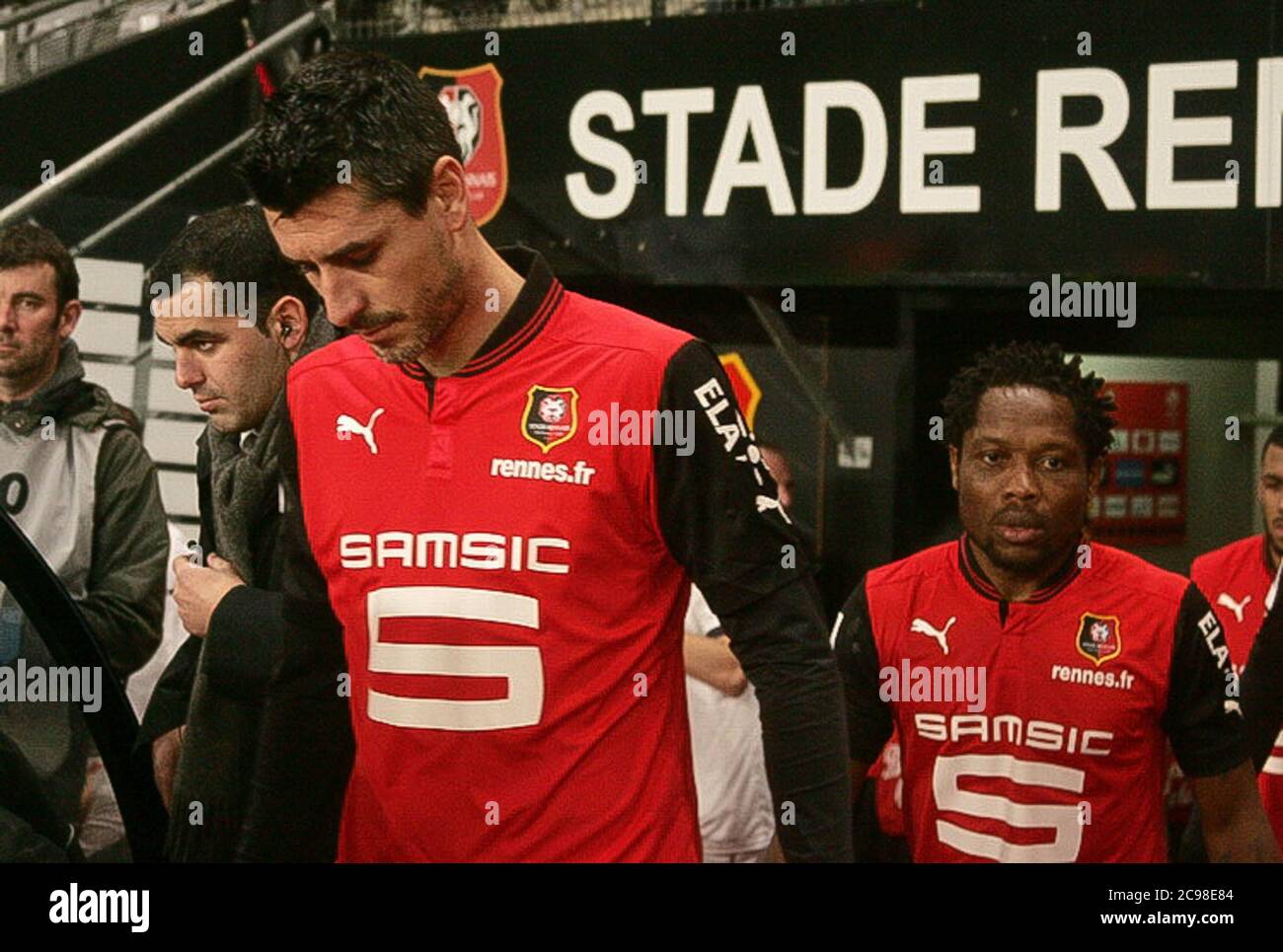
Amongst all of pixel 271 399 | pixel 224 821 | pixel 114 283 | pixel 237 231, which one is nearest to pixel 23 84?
pixel 114 283

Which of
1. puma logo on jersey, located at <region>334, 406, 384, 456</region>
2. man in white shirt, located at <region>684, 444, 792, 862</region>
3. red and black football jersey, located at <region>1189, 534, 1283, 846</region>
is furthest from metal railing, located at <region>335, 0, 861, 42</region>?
red and black football jersey, located at <region>1189, 534, 1283, 846</region>

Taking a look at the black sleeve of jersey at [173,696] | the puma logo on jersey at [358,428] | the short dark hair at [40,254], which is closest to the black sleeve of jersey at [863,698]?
the puma logo on jersey at [358,428]

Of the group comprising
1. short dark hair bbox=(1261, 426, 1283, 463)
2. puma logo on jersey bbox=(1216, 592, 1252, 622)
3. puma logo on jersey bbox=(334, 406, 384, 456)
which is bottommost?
puma logo on jersey bbox=(1216, 592, 1252, 622)

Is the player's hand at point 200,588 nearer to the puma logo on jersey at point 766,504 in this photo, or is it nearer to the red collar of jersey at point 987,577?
the puma logo on jersey at point 766,504

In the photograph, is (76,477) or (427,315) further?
(76,477)

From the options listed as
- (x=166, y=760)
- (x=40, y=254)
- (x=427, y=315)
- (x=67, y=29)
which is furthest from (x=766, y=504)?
(x=67, y=29)

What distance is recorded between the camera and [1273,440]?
6.05 feet

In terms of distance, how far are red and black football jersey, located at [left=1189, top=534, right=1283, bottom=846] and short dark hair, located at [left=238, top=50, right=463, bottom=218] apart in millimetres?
1106

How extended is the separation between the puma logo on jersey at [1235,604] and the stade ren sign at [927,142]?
1.63ft

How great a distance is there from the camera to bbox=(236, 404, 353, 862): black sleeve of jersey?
168 centimetres

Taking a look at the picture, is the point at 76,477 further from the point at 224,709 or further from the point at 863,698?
the point at 863,698

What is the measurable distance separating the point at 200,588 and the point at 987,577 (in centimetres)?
103

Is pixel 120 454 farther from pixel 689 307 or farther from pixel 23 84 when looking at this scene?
pixel 689 307

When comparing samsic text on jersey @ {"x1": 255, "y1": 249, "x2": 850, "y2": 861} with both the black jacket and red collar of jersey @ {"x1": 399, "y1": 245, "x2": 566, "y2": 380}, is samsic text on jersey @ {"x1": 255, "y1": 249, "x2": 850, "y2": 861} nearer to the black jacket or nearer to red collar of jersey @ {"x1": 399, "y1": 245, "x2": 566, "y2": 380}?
red collar of jersey @ {"x1": 399, "y1": 245, "x2": 566, "y2": 380}
